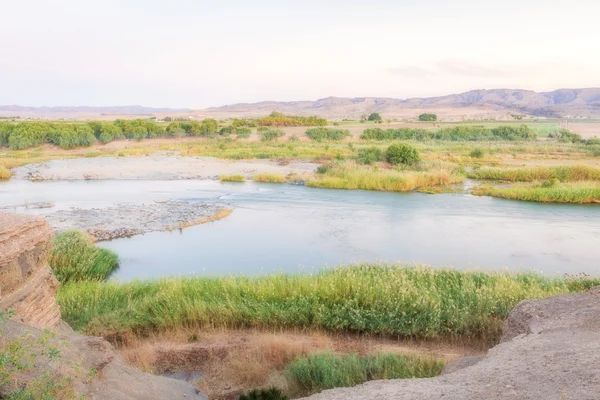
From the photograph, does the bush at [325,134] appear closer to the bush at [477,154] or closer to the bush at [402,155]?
the bush at [477,154]

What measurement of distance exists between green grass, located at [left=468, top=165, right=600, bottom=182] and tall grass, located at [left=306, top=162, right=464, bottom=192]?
2.05 metres

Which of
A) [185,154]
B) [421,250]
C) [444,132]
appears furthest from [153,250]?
[444,132]

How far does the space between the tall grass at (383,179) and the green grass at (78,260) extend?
15977 millimetres

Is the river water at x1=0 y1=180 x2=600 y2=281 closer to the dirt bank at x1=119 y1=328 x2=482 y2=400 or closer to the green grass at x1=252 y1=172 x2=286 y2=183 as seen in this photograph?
the green grass at x1=252 y1=172 x2=286 y2=183

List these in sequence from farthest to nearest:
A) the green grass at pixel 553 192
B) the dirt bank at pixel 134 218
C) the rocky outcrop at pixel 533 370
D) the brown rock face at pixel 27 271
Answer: the green grass at pixel 553 192 < the dirt bank at pixel 134 218 < the brown rock face at pixel 27 271 < the rocky outcrop at pixel 533 370

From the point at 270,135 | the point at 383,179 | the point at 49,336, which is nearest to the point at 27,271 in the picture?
the point at 49,336

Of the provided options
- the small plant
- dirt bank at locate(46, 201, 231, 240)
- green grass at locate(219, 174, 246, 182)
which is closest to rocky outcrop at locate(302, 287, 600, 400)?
the small plant

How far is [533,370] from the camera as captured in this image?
4473 millimetres

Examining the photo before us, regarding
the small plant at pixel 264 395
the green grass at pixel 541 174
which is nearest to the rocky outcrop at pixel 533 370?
the small plant at pixel 264 395

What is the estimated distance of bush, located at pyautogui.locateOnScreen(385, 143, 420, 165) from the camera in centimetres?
3356

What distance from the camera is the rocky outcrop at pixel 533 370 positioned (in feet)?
13.3

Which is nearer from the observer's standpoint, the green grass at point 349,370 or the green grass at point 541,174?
the green grass at point 349,370

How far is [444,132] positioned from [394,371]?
59219mm

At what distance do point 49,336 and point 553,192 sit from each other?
965 inches
